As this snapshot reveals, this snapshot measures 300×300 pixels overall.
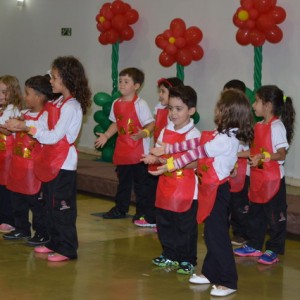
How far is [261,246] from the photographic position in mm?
5512

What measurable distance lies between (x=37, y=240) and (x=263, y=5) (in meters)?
3.78

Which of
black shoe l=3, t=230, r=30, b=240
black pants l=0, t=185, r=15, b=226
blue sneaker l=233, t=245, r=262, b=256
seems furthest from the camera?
black pants l=0, t=185, r=15, b=226

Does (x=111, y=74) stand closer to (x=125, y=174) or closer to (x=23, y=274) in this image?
(x=125, y=174)

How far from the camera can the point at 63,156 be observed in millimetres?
5102

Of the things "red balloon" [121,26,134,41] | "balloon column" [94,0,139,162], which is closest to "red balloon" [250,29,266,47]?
"balloon column" [94,0,139,162]

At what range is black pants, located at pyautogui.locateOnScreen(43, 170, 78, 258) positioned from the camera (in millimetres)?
5105

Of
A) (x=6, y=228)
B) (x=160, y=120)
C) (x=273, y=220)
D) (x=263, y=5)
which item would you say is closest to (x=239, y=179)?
(x=273, y=220)

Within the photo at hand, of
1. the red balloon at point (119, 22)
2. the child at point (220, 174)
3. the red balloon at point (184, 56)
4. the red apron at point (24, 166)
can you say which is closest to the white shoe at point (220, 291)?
the child at point (220, 174)

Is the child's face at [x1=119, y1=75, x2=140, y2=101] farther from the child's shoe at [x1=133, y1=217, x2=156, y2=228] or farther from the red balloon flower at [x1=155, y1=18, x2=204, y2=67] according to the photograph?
the red balloon flower at [x1=155, y1=18, x2=204, y2=67]

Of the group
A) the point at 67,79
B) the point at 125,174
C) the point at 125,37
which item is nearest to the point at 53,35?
the point at 125,37

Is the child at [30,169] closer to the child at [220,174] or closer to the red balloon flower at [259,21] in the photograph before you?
the child at [220,174]

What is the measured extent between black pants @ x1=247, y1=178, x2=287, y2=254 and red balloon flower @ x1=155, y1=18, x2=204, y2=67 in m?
3.66

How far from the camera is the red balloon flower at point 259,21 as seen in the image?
25.8 ft

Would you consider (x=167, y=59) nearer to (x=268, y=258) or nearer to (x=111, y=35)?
(x=111, y=35)
